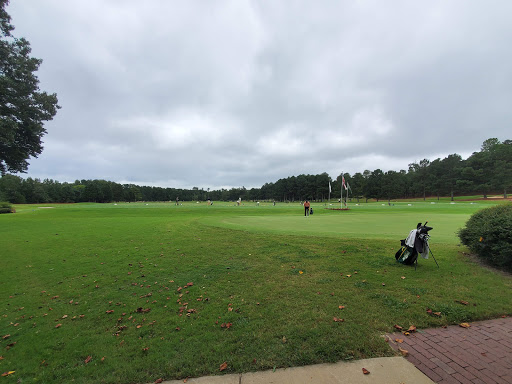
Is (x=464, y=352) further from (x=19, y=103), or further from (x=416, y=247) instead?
(x=19, y=103)

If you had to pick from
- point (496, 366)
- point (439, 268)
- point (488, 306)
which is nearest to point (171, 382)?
point (496, 366)

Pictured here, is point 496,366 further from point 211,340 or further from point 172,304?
point 172,304

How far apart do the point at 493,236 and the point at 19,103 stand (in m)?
28.9

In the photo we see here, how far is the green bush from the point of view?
20.0 ft

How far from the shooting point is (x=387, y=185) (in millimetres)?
98312

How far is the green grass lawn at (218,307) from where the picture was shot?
3215mm

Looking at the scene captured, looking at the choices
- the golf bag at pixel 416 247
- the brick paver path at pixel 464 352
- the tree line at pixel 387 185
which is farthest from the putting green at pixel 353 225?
the tree line at pixel 387 185

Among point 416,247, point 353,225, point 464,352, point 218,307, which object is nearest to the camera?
point 464,352

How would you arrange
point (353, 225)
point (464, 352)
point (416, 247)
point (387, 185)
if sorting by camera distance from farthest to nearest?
point (387, 185)
point (353, 225)
point (416, 247)
point (464, 352)

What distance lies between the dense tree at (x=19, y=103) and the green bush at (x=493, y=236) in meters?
26.1

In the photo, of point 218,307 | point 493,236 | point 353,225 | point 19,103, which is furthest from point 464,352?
point 19,103

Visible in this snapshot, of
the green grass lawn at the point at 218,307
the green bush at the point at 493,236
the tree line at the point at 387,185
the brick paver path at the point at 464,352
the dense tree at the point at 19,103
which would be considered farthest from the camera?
the tree line at the point at 387,185

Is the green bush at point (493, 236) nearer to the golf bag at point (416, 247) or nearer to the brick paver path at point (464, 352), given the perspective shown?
the golf bag at point (416, 247)

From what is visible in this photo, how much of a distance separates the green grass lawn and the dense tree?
51.8 feet
